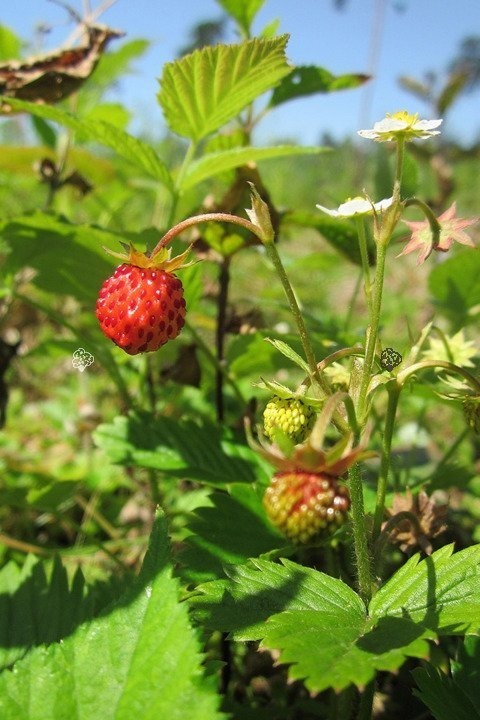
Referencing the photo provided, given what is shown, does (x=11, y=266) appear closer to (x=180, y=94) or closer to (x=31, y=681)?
(x=180, y=94)

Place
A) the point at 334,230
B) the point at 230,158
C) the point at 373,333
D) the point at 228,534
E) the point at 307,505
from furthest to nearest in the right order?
the point at 334,230 < the point at 230,158 < the point at 228,534 < the point at 373,333 < the point at 307,505

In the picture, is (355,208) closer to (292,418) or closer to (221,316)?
(292,418)

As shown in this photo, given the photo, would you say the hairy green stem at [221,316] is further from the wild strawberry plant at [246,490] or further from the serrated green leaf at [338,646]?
the serrated green leaf at [338,646]

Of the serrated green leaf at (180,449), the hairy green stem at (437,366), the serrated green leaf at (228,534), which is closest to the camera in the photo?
the hairy green stem at (437,366)

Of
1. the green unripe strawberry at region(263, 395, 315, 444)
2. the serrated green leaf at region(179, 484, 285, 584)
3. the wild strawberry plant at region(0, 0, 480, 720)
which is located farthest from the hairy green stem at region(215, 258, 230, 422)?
the green unripe strawberry at region(263, 395, 315, 444)

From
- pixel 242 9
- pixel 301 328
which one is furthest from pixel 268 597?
pixel 242 9

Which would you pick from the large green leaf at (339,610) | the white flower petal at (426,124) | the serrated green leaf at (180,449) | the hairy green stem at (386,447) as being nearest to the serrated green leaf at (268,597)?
the large green leaf at (339,610)

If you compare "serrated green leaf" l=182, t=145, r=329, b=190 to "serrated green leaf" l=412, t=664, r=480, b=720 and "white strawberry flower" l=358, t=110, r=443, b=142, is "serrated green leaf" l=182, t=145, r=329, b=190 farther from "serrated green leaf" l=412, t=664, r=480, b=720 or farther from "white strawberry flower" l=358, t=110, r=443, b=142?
"serrated green leaf" l=412, t=664, r=480, b=720
